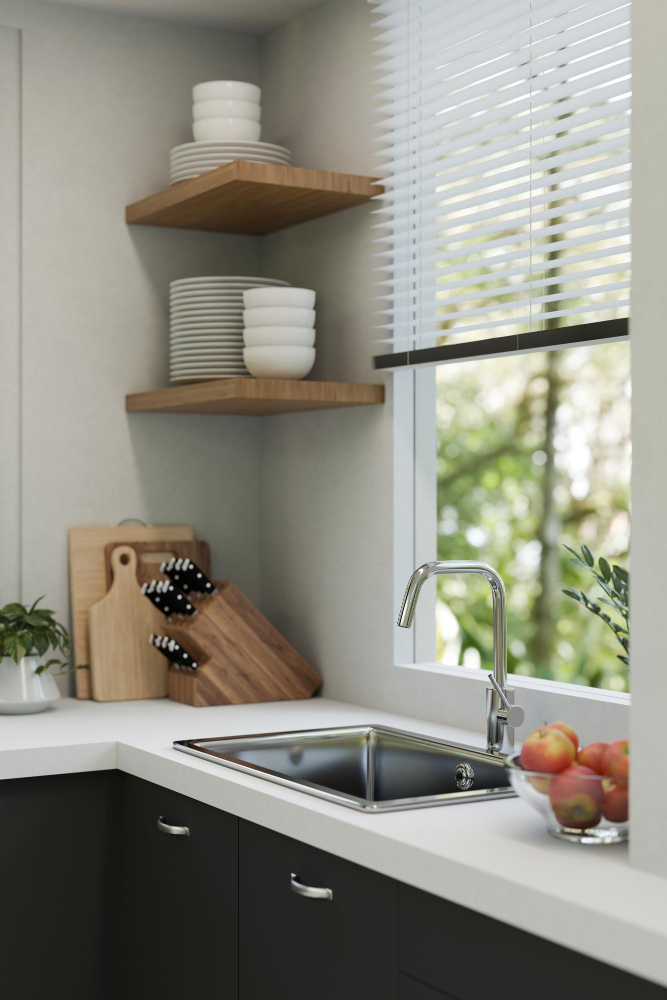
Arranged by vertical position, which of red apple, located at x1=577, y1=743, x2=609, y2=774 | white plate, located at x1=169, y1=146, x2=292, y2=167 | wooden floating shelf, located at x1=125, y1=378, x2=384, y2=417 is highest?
white plate, located at x1=169, y1=146, x2=292, y2=167

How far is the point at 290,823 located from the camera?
67.7 inches

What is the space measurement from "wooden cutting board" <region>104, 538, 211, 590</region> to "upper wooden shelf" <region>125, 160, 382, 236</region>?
79 centimetres

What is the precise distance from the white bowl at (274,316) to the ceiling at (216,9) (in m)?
0.81

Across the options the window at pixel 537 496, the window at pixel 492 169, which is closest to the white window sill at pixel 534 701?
the window at pixel 492 169

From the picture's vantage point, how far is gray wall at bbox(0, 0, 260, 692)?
2.80 metres

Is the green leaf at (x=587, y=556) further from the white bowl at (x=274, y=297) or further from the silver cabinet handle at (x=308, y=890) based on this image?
the white bowl at (x=274, y=297)

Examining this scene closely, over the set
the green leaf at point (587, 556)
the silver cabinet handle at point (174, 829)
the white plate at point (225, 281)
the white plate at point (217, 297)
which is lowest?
the silver cabinet handle at point (174, 829)

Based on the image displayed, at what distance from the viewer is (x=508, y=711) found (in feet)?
6.80

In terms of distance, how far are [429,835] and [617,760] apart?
0.85 feet

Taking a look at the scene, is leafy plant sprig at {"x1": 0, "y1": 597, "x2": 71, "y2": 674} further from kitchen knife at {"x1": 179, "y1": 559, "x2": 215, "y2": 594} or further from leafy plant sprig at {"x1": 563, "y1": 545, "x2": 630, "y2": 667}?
leafy plant sprig at {"x1": 563, "y1": 545, "x2": 630, "y2": 667}

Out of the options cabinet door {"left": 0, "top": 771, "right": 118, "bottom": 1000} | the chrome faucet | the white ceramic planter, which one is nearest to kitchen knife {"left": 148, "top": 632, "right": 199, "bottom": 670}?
the white ceramic planter

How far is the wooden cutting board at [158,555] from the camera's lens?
286 centimetres

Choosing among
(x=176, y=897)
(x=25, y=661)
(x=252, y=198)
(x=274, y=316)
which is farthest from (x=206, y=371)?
(x=176, y=897)

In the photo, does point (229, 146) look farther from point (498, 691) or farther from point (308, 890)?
point (308, 890)
